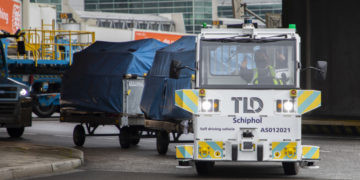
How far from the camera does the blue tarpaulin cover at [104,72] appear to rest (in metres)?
20.6

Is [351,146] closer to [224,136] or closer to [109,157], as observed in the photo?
[109,157]

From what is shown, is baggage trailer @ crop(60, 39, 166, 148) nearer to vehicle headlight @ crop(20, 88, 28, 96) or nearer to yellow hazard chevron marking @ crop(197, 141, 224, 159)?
vehicle headlight @ crop(20, 88, 28, 96)

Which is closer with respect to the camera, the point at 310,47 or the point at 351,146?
the point at 351,146

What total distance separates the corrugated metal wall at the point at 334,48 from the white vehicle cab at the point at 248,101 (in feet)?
42.9

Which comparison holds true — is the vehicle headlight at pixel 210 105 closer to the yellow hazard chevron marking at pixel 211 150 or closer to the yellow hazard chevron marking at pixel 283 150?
the yellow hazard chevron marking at pixel 211 150

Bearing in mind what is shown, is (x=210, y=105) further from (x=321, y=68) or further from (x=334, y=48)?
(x=334, y=48)

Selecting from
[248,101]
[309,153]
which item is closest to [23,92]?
[248,101]

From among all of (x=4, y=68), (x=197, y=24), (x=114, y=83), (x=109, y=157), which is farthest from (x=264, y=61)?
(x=197, y=24)

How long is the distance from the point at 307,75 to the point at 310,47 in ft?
3.03

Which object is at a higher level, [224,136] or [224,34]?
[224,34]

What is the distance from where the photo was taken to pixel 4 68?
77.2 feet

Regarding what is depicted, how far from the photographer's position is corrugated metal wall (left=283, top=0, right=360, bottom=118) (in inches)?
1027

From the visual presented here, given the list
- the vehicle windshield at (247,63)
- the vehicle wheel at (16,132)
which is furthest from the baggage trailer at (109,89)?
the vehicle windshield at (247,63)

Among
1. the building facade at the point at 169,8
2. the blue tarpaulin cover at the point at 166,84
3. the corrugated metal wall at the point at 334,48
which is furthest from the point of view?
the building facade at the point at 169,8
